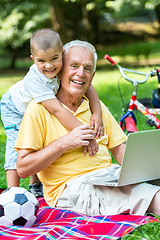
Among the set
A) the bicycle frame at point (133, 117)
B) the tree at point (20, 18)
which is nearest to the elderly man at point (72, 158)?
the bicycle frame at point (133, 117)

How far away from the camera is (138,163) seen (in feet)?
9.21

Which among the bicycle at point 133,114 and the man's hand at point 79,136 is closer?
the man's hand at point 79,136

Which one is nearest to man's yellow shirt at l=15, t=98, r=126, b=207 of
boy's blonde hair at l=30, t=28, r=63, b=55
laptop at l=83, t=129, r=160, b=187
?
laptop at l=83, t=129, r=160, b=187

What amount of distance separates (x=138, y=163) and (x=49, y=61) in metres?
0.92

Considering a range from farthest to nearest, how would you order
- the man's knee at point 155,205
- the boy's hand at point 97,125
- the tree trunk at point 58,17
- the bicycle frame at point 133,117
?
the tree trunk at point 58,17 < the bicycle frame at point 133,117 < the boy's hand at point 97,125 < the man's knee at point 155,205

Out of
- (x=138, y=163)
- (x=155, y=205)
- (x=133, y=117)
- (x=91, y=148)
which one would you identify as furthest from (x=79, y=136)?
(x=133, y=117)

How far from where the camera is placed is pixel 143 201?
287 cm

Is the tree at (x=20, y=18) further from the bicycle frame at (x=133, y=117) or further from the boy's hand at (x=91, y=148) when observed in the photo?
the boy's hand at (x=91, y=148)

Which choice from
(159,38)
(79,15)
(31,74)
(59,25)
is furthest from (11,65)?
(31,74)

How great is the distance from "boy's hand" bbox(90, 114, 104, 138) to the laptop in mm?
300

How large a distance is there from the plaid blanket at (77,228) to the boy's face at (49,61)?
98 centimetres

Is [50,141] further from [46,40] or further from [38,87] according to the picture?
[46,40]

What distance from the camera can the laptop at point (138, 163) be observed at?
269 centimetres

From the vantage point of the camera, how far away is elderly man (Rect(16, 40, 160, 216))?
2906 mm
